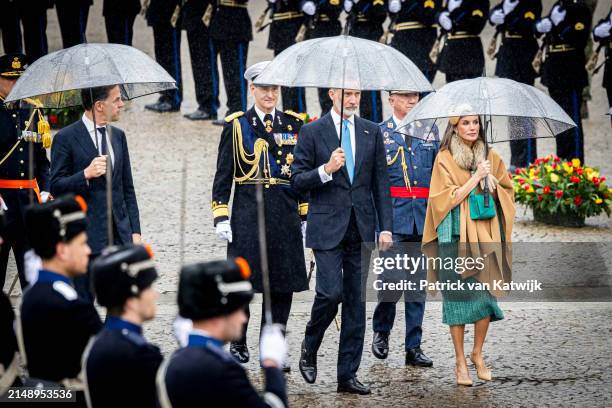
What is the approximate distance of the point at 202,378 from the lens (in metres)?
3.75

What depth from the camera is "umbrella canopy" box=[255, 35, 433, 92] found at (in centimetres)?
642

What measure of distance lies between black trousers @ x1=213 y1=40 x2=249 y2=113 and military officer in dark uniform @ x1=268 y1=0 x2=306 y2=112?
36 cm

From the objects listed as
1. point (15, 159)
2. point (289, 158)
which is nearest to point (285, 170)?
point (289, 158)

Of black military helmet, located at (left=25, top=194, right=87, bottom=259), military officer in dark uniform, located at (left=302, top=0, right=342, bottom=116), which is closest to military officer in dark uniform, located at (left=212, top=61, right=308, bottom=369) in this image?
black military helmet, located at (left=25, top=194, right=87, bottom=259)

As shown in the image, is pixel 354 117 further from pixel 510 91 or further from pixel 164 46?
pixel 164 46

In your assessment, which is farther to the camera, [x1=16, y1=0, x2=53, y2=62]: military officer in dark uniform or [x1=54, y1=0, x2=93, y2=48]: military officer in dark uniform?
[x1=54, y1=0, x2=93, y2=48]: military officer in dark uniform

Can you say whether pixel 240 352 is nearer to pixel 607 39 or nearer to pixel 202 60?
pixel 607 39

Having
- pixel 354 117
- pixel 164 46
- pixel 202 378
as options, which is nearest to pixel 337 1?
pixel 164 46

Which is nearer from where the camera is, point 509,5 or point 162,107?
point 509,5

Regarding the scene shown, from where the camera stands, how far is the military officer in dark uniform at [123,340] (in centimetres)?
396

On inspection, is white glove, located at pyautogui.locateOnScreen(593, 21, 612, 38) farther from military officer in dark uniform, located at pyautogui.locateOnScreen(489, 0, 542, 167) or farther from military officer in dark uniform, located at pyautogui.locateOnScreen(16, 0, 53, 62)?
military officer in dark uniform, located at pyautogui.locateOnScreen(16, 0, 53, 62)

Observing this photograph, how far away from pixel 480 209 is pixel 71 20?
26.5ft

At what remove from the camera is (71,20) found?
538 inches

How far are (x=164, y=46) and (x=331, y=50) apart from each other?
766 centimetres
